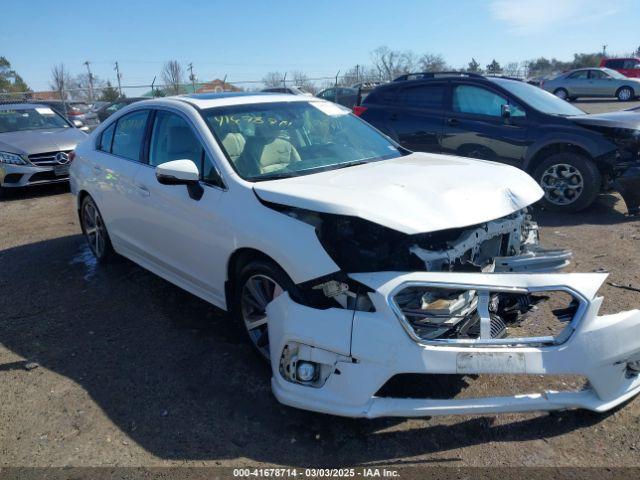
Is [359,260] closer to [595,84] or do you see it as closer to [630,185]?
[630,185]

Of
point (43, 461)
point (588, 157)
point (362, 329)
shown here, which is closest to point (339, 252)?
point (362, 329)

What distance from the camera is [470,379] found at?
334 centimetres

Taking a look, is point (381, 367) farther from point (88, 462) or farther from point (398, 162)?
point (398, 162)

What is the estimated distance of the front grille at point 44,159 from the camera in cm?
917

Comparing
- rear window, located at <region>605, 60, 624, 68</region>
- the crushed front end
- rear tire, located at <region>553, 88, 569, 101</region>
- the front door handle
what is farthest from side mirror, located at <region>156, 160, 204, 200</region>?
rear window, located at <region>605, 60, 624, 68</region>

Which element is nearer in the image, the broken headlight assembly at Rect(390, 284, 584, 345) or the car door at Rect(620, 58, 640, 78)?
the broken headlight assembly at Rect(390, 284, 584, 345)

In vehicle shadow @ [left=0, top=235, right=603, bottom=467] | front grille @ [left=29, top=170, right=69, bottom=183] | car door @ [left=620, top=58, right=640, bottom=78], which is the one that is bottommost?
vehicle shadow @ [left=0, top=235, right=603, bottom=467]

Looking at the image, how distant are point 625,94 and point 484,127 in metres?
23.4

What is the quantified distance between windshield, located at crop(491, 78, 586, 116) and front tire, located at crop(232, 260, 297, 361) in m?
5.40

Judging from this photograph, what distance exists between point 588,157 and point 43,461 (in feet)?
21.8

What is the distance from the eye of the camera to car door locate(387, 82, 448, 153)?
312 inches

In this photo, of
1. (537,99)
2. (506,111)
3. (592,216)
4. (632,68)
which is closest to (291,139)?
(506,111)

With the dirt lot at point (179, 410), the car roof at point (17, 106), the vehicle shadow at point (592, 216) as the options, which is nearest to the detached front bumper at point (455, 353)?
the dirt lot at point (179, 410)

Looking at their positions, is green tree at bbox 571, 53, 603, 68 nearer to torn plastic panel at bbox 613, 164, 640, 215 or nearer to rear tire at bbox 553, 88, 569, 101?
rear tire at bbox 553, 88, 569, 101
